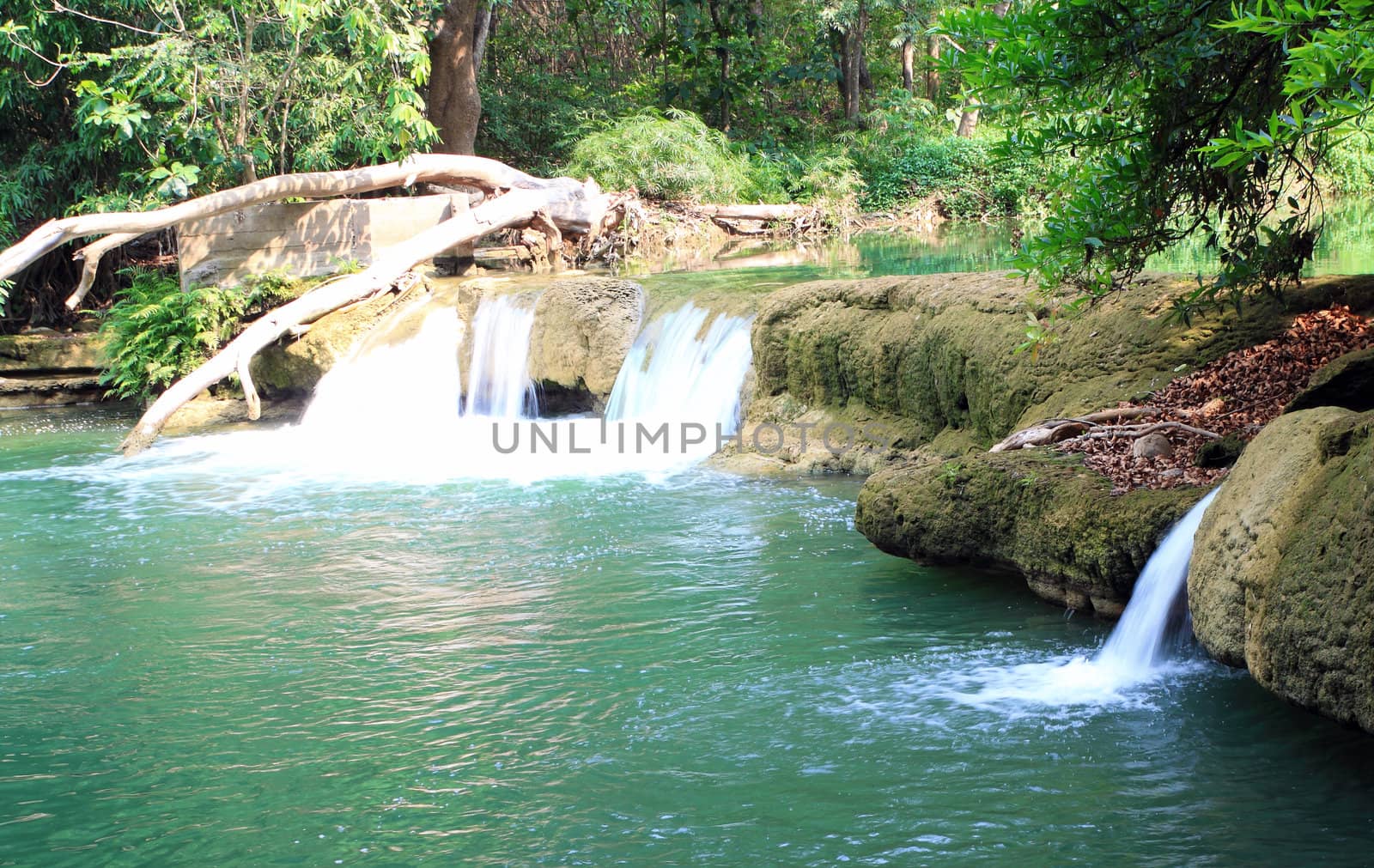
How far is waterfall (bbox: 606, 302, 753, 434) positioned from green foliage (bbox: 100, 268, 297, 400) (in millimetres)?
5819

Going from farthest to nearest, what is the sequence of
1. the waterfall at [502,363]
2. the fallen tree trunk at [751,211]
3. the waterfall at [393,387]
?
the fallen tree trunk at [751,211]
the waterfall at [393,387]
the waterfall at [502,363]

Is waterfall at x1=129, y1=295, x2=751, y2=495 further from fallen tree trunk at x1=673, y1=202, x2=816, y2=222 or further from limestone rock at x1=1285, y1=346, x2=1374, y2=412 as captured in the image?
fallen tree trunk at x1=673, y1=202, x2=816, y2=222

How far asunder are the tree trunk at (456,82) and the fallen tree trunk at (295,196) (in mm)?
4088

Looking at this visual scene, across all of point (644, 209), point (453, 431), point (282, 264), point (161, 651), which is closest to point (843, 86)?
point (644, 209)

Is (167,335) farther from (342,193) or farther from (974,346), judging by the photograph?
(974,346)

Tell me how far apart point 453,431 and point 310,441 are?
161cm

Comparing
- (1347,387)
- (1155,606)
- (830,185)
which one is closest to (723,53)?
(830,185)

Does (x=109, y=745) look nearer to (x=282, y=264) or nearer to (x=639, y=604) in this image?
(x=639, y=604)

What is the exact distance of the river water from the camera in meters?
4.81

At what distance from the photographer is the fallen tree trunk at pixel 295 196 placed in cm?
1440

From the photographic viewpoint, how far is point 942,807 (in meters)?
4.93

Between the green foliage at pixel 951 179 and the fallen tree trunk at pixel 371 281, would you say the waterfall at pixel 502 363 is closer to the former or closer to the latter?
the fallen tree trunk at pixel 371 281

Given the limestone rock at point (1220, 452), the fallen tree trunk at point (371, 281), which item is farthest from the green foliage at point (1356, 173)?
the limestone rock at point (1220, 452)

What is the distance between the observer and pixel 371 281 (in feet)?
53.7
